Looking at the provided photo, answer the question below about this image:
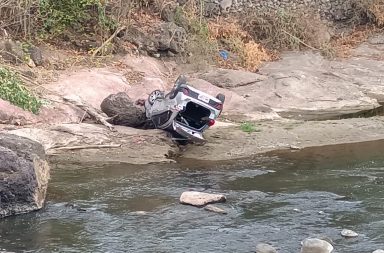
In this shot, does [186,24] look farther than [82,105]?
Yes

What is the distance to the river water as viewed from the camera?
6.55 m

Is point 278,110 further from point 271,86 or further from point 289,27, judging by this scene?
point 289,27

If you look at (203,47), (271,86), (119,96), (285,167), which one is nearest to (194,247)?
(285,167)

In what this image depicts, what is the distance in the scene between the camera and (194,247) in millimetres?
6414

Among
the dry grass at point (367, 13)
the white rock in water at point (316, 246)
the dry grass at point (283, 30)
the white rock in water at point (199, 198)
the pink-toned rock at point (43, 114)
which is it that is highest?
the dry grass at point (367, 13)

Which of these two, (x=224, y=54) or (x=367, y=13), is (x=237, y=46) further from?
(x=367, y=13)

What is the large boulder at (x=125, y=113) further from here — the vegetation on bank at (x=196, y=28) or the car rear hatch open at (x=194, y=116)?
the vegetation on bank at (x=196, y=28)

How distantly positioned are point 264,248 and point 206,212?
53.4 inches

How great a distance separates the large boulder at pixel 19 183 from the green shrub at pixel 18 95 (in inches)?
133

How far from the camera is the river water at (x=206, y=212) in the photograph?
258 inches

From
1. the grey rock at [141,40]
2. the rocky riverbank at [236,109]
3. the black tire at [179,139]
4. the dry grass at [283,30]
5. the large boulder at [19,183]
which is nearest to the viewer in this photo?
the large boulder at [19,183]

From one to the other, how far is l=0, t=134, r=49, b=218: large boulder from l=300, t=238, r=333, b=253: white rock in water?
2.99m

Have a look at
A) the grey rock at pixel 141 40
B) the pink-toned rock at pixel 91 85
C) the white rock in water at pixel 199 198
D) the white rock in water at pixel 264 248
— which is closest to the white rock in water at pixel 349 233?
the white rock in water at pixel 264 248

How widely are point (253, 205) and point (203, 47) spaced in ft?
30.0
